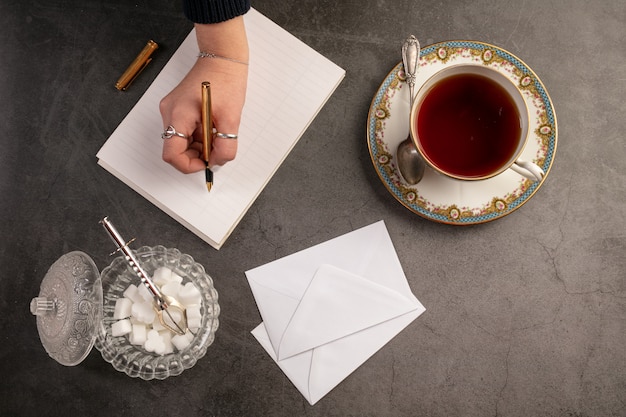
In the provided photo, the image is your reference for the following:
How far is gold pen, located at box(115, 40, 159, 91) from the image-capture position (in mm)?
999

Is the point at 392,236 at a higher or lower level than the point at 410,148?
lower

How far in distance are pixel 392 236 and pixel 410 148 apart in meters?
0.17

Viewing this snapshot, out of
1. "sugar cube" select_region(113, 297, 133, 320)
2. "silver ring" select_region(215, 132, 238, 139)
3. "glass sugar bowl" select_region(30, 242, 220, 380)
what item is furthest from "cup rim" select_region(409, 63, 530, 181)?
"sugar cube" select_region(113, 297, 133, 320)

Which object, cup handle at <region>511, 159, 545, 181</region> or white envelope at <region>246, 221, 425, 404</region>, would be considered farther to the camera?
white envelope at <region>246, 221, 425, 404</region>

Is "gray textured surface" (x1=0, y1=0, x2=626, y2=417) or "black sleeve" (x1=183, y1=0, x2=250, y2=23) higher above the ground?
"black sleeve" (x1=183, y1=0, x2=250, y2=23)

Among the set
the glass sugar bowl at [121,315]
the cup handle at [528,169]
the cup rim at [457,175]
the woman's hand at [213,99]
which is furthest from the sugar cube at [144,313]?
the cup handle at [528,169]

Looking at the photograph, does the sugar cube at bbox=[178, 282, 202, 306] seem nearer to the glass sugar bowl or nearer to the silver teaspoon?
the glass sugar bowl

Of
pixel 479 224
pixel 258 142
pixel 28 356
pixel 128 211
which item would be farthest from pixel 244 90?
pixel 28 356

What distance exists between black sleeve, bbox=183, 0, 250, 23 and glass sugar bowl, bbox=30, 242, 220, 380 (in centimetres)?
39

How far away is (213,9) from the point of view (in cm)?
88

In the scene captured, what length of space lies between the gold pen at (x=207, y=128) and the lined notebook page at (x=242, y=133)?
0.16 ft

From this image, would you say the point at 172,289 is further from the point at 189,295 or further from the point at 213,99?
the point at 213,99

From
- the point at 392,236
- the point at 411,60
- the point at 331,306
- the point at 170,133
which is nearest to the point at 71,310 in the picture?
the point at 170,133

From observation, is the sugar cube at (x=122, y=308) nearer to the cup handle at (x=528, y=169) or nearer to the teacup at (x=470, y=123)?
the teacup at (x=470, y=123)
